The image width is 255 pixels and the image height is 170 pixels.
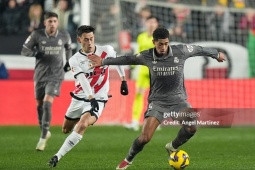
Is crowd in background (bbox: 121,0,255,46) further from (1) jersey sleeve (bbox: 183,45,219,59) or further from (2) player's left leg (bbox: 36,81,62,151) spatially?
(1) jersey sleeve (bbox: 183,45,219,59)

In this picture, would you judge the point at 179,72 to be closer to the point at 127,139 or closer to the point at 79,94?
the point at 79,94

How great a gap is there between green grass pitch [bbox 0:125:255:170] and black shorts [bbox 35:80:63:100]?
3.13 feet

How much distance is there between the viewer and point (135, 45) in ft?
74.4

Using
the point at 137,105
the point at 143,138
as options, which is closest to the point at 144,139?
the point at 143,138

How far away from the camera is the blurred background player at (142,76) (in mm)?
19469

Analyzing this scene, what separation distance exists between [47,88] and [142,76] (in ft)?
14.1

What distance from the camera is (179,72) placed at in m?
12.2

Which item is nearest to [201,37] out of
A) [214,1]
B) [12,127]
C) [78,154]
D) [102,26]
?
[214,1]

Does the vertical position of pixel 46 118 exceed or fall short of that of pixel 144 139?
it falls short

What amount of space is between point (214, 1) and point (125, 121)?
176 inches

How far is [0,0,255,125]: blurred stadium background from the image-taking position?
847 inches

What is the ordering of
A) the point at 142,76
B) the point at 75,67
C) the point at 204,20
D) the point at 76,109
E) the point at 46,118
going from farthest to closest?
1. the point at 204,20
2. the point at 142,76
3. the point at 46,118
4. the point at 76,109
5. the point at 75,67

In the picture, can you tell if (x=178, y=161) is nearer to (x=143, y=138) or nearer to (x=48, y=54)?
(x=143, y=138)

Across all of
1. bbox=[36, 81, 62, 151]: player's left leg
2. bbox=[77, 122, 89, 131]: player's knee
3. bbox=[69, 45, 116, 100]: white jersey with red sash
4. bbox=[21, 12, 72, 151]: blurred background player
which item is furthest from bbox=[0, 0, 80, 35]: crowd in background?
bbox=[77, 122, 89, 131]: player's knee
